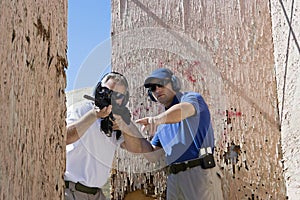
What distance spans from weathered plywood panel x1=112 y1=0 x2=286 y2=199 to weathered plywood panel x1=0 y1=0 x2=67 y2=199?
1645mm

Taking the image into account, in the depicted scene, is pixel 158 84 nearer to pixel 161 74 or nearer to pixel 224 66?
pixel 161 74

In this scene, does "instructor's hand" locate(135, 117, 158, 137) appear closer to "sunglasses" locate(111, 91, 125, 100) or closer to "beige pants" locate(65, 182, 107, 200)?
"sunglasses" locate(111, 91, 125, 100)

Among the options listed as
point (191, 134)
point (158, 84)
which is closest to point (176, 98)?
point (158, 84)

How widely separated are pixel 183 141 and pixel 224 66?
17.4 inches

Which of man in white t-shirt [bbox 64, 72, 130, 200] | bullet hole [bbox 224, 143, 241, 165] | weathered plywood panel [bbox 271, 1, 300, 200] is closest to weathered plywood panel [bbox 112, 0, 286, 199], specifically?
bullet hole [bbox 224, 143, 241, 165]

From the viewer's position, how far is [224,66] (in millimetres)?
2453

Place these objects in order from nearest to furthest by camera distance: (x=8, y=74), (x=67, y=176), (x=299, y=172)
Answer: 1. (x=8, y=74)
2. (x=299, y=172)
3. (x=67, y=176)

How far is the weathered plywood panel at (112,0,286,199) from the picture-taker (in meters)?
2.32

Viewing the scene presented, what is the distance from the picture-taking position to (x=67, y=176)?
88.8 inches

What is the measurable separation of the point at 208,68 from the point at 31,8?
1865 mm

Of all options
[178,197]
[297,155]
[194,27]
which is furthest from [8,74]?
[194,27]

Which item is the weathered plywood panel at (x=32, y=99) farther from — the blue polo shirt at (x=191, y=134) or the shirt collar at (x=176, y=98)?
the shirt collar at (x=176, y=98)

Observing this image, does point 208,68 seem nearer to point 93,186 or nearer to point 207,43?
point 207,43

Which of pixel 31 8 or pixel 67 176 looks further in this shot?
pixel 67 176
